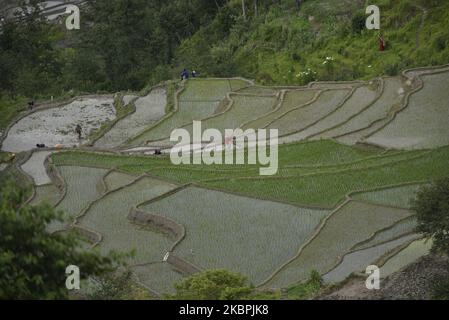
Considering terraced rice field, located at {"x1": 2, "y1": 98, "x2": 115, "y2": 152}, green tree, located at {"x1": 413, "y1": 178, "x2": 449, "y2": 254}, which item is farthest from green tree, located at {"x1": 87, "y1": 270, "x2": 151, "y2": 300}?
terraced rice field, located at {"x1": 2, "y1": 98, "x2": 115, "y2": 152}

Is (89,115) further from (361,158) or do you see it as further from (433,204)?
(433,204)

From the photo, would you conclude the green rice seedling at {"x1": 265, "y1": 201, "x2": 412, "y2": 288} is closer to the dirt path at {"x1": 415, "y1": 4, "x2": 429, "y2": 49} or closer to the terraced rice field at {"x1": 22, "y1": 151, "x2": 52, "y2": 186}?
the terraced rice field at {"x1": 22, "y1": 151, "x2": 52, "y2": 186}

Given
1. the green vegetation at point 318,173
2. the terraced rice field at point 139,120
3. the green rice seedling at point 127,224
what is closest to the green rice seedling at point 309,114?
the green vegetation at point 318,173

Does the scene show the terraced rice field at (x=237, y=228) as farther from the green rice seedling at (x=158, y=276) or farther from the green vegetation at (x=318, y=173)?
the green vegetation at (x=318, y=173)

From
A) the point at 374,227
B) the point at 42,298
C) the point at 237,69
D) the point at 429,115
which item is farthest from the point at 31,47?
the point at 42,298

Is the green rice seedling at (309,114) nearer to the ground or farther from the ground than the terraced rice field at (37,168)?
farther from the ground

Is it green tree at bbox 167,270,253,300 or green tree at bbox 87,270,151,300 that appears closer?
green tree at bbox 167,270,253,300
